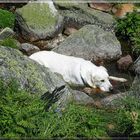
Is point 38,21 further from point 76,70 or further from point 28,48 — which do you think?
point 76,70

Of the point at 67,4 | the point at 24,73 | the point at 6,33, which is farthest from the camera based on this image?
the point at 67,4

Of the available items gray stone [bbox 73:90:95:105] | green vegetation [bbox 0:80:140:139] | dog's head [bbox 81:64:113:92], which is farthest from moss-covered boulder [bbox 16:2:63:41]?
green vegetation [bbox 0:80:140:139]

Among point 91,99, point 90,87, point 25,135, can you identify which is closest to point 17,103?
point 25,135

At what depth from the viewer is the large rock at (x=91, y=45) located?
1321 centimetres

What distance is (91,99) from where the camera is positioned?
1068 centimetres

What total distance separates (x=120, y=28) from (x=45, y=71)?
554 centimetres

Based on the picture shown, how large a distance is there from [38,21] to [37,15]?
0.20 meters

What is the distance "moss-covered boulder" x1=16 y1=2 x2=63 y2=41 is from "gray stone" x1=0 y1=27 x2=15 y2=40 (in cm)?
28

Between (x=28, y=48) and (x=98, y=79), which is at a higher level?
(x=98, y=79)

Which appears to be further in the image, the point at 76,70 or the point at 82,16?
the point at 82,16

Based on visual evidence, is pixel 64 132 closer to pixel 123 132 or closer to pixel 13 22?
pixel 123 132

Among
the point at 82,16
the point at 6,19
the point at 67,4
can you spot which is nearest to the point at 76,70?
the point at 6,19

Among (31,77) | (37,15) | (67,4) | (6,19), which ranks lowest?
(67,4)

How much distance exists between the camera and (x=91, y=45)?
13.4 metres
